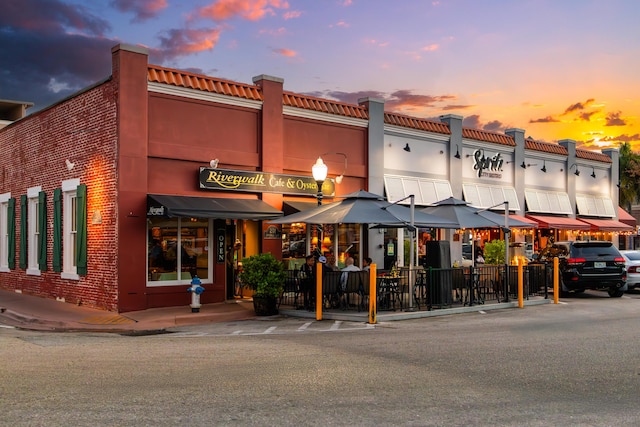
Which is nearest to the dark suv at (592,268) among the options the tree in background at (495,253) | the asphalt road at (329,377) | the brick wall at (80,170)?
the tree in background at (495,253)

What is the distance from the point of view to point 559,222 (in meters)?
30.4

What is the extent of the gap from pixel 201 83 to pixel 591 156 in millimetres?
23809

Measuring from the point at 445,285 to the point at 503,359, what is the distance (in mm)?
7024

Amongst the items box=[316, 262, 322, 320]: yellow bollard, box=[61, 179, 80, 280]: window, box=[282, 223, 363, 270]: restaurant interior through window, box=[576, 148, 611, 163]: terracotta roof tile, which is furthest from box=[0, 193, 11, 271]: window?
box=[576, 148, 611, 163]: terracotta roof tile

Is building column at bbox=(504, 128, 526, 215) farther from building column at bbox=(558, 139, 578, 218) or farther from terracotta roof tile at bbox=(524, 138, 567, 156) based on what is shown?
building column at bbox=(558, 139, 578, 218)

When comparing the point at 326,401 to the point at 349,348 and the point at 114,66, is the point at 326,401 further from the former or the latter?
the point at 114,66

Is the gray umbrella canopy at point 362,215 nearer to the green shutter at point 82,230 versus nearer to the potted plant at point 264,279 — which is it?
the potted plant at point 264,279

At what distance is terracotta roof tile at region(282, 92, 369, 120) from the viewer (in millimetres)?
20281

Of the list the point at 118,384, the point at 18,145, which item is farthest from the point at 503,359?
the point at 18,145

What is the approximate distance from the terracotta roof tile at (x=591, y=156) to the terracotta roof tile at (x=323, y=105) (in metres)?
15.9

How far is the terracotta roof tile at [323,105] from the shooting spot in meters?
20.3

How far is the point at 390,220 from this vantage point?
16234mm

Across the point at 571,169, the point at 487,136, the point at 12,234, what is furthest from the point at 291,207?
the point at 571,169

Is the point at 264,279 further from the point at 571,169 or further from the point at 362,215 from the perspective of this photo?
the point at 571,169
